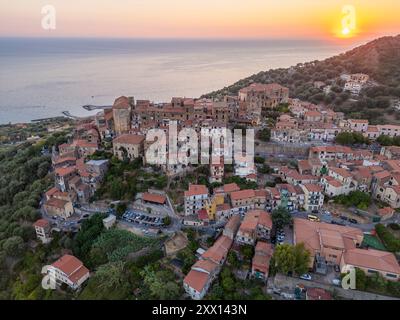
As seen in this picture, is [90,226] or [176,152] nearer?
[90,226]

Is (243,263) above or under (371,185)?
under

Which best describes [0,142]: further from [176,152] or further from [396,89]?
[396,89]

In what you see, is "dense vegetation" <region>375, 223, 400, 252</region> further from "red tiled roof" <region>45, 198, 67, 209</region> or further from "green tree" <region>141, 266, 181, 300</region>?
"red tiled roof" <region>45, 198, 67, 209</region>

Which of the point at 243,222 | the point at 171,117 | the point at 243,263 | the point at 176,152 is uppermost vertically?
the point at 171,117

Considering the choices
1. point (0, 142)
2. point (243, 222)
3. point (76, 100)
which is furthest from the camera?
point (76, 100)

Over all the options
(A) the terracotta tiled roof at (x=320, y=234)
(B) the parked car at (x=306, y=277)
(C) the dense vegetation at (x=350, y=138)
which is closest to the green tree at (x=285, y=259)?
(B) the parked car at (x=306, y=277)

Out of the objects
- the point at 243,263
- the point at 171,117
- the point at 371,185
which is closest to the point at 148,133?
the point at 171,117
